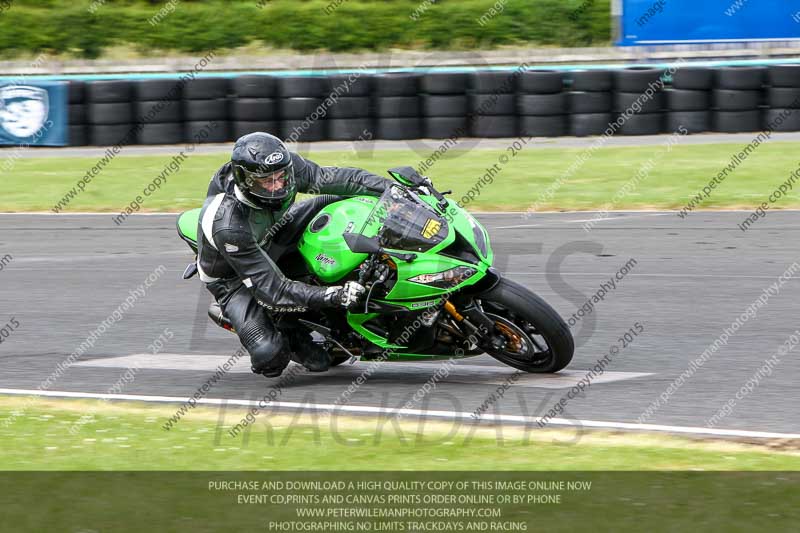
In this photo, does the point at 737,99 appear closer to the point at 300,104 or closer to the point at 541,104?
the point at 541,104

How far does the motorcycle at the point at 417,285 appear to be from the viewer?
22.6 feet

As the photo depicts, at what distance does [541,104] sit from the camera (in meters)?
18.8

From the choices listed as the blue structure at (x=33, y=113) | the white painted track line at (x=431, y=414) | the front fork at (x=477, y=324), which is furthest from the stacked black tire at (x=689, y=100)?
the white painted track line at (x=431, y=414)

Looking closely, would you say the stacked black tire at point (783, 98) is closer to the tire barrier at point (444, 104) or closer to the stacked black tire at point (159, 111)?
the tire barrier at point (444, 104)

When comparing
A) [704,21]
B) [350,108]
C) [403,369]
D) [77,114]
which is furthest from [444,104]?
[403,369]

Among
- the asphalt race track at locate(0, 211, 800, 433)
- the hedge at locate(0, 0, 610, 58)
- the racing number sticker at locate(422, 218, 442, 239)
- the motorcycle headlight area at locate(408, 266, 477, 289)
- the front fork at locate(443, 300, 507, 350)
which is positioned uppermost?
the racing number sticker at locate(422, 218, 442, 239)

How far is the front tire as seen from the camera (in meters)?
6.86

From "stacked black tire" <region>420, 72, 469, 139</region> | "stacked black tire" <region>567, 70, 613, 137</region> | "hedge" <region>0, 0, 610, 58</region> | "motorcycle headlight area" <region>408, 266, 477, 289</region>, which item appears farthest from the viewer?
"hedge" <region>0, 0, 610, 58</region>

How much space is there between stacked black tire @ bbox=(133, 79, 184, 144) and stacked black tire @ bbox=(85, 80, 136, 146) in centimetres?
14

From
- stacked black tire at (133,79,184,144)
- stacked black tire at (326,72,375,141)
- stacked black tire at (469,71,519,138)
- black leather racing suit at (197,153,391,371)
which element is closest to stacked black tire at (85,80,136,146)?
stacked black tire at (133,79,184,144)

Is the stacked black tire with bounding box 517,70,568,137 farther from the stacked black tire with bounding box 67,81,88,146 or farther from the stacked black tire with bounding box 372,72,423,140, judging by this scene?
the stacked black tire with bounding box 67,81,88,146

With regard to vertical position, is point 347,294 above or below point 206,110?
above

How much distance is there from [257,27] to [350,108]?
46.4 feet
